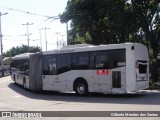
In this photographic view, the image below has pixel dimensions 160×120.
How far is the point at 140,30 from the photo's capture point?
97.6 ft

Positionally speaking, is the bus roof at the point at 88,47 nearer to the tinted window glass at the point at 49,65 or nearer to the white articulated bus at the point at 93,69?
the white articulated bus at the point at 93,69

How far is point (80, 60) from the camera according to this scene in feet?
67.5

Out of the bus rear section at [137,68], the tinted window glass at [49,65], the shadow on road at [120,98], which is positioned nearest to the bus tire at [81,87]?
the shadow on road at [120,98]

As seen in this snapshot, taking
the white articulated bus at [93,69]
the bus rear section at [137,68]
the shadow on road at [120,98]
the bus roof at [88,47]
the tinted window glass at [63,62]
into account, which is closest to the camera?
the shadow on road at [120,98]

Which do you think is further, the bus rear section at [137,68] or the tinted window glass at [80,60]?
the tinted window glass at [80,60]

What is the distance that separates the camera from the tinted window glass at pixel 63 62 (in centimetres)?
2136

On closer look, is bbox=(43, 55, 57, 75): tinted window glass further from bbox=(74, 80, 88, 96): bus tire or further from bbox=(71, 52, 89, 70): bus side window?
bbox=(74, 80, 88, 96): bus tire

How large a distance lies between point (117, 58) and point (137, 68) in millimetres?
1175

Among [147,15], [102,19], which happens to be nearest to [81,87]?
[147,15]

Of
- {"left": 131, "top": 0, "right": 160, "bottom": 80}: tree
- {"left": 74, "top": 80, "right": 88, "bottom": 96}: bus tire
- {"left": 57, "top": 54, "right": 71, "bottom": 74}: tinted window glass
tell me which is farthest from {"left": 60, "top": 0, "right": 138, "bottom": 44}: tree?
{"left": 74, "top": 80, "right": 88, "bottom": 96}: bus tire

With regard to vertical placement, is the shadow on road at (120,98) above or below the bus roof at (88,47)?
below

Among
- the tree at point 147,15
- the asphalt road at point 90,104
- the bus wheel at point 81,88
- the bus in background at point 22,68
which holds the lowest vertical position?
the asphalt road at point 90,104

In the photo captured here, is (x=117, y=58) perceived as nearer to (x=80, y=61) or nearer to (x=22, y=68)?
(x=80, y=61)

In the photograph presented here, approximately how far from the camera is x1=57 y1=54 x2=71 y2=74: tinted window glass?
2136 cm
